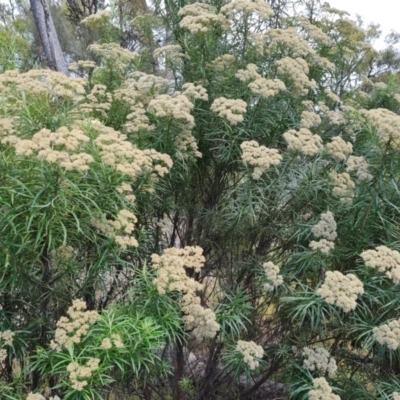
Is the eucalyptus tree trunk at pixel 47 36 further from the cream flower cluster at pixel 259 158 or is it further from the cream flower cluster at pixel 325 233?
the cream flower cluster at pixel 325 233

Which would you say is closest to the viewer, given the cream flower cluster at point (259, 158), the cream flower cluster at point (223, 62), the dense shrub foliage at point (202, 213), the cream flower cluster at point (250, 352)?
the dense shrub foliage at point (202, 213)

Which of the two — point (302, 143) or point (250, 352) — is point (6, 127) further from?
point (250, 352)

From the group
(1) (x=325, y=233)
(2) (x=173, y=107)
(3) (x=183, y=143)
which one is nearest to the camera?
(2) (x=173, y=107)

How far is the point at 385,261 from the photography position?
2664 millimetres

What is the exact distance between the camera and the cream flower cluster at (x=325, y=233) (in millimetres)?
2992

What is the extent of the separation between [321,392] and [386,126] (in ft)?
5.68

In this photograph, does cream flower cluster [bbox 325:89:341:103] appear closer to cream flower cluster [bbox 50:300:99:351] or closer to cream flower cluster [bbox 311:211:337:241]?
cream flower cluster [bbox 311:211:337:241]

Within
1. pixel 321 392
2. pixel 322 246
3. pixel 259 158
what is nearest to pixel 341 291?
pixel 322 246

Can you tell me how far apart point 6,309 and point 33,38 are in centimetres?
1542

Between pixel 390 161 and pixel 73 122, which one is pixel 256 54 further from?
pixel 73 122

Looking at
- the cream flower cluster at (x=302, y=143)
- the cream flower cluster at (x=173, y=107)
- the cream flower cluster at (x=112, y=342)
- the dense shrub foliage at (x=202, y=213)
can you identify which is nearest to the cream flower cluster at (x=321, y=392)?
the dense shrub foliage at (x=202, y=213)

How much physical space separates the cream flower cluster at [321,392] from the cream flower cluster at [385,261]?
0.80 m

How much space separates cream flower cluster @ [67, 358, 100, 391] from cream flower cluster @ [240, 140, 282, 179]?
1.56 metres

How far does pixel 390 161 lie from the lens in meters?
2.90
